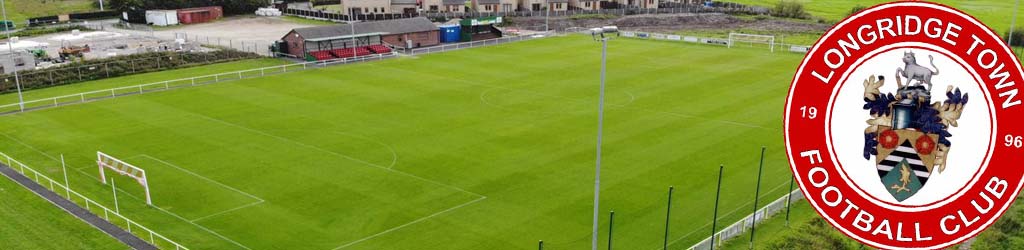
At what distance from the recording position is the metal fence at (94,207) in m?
33.2

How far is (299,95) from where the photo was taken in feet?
205

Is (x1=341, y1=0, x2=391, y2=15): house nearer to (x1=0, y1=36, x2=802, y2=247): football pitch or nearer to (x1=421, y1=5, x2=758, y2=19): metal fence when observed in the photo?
(x1=421, y1=5, x2=758, y2=19): metal fence

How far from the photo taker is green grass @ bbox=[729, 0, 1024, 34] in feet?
369

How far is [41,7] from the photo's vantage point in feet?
403

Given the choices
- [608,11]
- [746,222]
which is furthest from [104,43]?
[746,222]

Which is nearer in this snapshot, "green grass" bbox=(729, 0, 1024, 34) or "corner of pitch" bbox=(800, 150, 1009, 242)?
"corner of pitch" bbox=(800, 150, 1009, 242)

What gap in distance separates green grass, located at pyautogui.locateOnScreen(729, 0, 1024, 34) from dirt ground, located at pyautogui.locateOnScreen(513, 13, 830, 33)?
1207cm

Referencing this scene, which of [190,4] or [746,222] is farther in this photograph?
[190,4]

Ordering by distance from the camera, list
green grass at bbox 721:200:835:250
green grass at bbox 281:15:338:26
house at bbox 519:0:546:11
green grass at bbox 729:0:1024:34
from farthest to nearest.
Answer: house at bbox 519:0:546:11 → green grass at bbox 281:15:338:26 → green grass at bbox 729:0:1024:34 → green grass at bbox 721:200:835:250

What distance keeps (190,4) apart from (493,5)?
46902 millimetres

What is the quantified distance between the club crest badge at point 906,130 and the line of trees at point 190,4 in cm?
12100

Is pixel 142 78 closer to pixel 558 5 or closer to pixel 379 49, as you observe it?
pixel 379 49

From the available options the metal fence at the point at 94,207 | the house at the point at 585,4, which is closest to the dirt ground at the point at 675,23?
the house at the point at 585,4

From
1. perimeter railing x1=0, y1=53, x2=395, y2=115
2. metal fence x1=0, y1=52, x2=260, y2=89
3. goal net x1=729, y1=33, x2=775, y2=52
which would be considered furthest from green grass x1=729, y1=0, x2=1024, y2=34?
metal fence x1=0, y1=52, x2=260, y2=89
